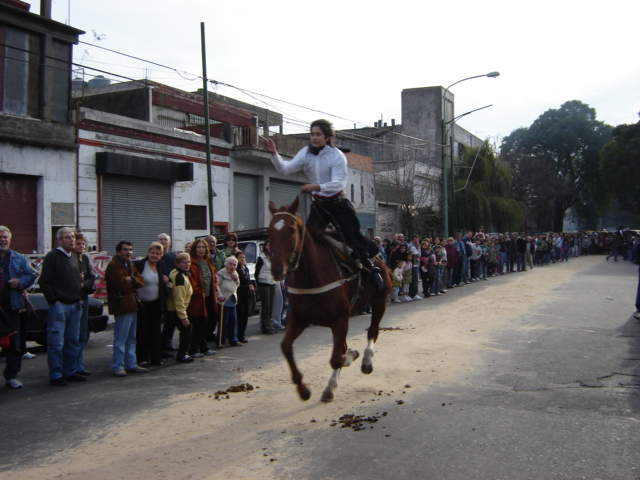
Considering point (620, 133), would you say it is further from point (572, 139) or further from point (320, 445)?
point (320, 445)

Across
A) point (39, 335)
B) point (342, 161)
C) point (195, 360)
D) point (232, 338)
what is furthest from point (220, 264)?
point (342, 161)

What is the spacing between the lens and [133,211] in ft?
72.2

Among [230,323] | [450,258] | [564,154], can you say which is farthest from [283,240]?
[564,154]

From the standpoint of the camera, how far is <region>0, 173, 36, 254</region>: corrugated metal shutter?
17812 mm

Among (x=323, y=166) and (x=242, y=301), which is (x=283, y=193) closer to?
(x=242, y=301)

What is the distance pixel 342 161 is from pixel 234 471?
11.5 feet

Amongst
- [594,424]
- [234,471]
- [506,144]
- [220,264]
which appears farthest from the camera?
[506,144]

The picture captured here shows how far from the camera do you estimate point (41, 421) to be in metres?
6.12

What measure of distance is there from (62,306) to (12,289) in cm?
64

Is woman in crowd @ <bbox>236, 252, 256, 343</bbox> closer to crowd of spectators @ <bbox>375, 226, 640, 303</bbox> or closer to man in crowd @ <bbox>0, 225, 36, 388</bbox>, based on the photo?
man in crowd @ <bbox>0, 225, 36, 388</bbox>

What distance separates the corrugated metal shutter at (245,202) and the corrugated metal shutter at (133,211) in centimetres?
468

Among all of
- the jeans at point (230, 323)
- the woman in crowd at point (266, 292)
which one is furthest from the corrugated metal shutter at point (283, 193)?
the jeans at point (230, 323)

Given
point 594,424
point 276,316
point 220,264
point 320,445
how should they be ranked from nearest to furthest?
1. point 320,445
2. point 594,424
3. point 220,264
4. point 276,316

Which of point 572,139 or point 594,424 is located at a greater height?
point 572,139
